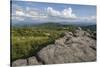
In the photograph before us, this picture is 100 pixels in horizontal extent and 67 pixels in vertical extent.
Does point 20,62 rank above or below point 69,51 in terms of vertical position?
below

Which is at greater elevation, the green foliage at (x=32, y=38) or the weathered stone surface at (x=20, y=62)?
the green foliage at (x=32, y=38)

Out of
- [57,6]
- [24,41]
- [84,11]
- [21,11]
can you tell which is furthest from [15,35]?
[84,11]

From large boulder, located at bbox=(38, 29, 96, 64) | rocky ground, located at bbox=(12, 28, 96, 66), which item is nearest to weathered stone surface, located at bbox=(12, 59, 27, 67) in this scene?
rocky ground, located at bbox=(12, 28, 96, 66)

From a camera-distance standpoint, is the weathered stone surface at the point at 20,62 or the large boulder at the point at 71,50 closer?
the weathered stone surface at the point at 20,62

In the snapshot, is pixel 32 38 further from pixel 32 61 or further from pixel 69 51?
pixel 69 51

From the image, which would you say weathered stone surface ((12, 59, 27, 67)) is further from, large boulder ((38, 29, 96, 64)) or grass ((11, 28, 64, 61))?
large boulder ((38, 29, 96, 64))

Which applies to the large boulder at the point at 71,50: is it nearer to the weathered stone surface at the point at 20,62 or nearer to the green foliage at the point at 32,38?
the green foliage at the point at 32,38

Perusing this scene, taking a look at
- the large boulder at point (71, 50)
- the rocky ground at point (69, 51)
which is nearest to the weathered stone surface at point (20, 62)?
the rocky ground at point (69, 51)

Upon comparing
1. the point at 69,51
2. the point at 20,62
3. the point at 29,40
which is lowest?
the point at 20,62

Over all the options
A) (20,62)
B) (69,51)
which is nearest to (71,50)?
(69,51)
